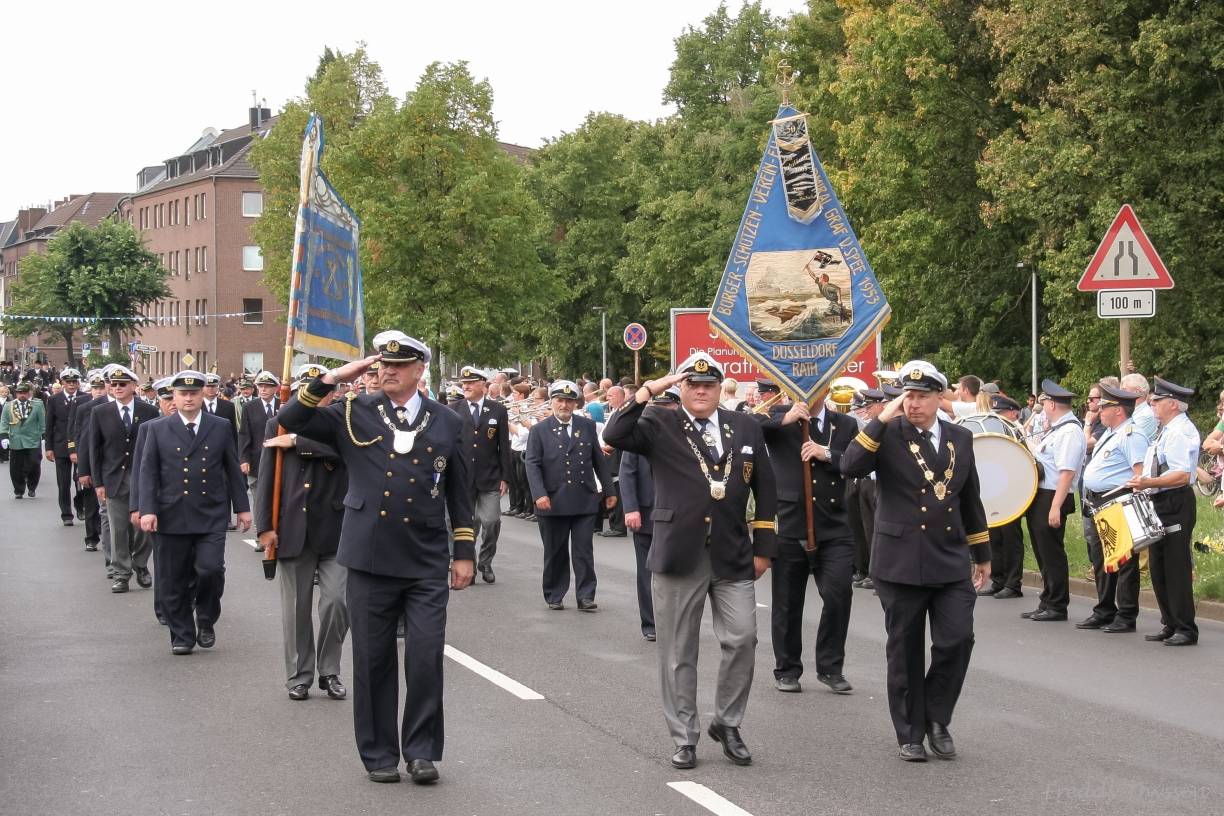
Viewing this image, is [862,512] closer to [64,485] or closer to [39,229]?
[64,485]

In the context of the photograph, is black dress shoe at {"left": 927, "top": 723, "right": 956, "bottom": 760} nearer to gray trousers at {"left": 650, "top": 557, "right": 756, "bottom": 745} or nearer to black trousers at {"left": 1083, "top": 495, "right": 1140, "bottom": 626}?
gray trousers at {"left": 650, "top": 557, "right": 756, "bottom": 745}

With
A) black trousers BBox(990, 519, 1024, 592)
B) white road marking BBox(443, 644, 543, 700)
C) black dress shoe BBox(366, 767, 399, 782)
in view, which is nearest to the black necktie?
black dress shoe BBox(366, 767, 399, 782)

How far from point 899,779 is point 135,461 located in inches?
278

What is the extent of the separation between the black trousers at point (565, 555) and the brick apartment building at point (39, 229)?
427 feet

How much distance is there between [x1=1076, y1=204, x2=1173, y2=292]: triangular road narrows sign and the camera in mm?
13188

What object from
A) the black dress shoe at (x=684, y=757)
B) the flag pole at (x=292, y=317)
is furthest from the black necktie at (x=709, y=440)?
the flag pole at (x=292, y=317)

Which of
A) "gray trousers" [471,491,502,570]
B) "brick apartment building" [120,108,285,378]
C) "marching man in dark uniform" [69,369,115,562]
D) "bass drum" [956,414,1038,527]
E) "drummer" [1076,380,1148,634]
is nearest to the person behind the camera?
"drummer" [1076,380,1148,634]

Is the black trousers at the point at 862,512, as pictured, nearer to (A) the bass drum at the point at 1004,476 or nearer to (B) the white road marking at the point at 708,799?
(A) the bass drum at the point at 1004,476

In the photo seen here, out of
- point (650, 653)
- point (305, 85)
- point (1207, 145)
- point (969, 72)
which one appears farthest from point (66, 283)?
point (650, 653)

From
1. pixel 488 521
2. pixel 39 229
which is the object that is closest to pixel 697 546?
pixel 488 521

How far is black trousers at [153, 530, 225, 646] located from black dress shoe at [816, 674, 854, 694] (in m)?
4.44

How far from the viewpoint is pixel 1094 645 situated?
38.7 ft

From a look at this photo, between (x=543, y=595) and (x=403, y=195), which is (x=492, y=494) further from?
(x=403, y=195)

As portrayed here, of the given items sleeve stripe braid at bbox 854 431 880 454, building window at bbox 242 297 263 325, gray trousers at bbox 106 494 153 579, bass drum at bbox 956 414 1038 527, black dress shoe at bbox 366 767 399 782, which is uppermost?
building window at bbox 242 297 263 325
